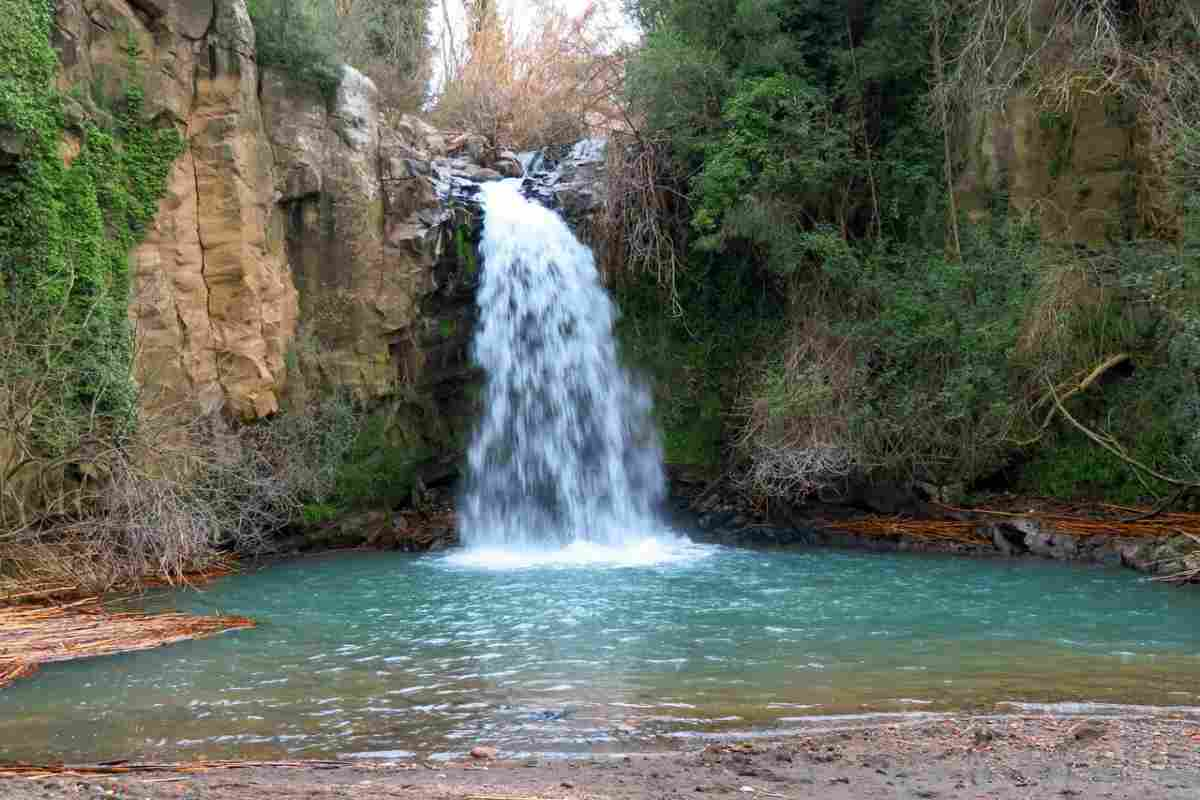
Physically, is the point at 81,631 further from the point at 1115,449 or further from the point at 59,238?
the point at 1115,449

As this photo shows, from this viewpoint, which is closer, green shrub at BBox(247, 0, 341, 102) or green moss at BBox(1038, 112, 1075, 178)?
green moss at BBox(1038, 112, 1075, 178)

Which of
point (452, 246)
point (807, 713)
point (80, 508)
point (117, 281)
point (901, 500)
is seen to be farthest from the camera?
point (452, 246)

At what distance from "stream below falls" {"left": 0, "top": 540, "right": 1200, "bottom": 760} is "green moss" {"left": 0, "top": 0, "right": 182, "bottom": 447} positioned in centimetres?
237

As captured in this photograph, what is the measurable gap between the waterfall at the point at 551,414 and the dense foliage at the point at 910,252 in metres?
0.72

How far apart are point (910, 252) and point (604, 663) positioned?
9299 millimetres

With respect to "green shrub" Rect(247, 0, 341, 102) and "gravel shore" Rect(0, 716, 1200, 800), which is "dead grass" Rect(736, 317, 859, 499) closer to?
"green shrub" Rect(247, 0, 341, 102)

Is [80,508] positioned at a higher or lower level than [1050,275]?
lower

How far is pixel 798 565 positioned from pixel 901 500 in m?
2.47

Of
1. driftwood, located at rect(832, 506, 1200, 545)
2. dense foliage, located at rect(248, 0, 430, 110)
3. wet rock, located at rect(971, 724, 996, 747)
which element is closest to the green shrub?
dense foliage, located at rect(248, 0, 430, 110)

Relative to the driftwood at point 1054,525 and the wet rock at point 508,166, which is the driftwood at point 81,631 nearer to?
the driftwood at point 1054,525

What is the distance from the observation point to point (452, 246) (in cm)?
1605

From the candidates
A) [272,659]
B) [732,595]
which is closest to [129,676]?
[272,659]

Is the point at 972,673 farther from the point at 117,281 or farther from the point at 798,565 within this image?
the point at 117,281

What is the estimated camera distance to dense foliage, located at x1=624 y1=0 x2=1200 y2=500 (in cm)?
1291
